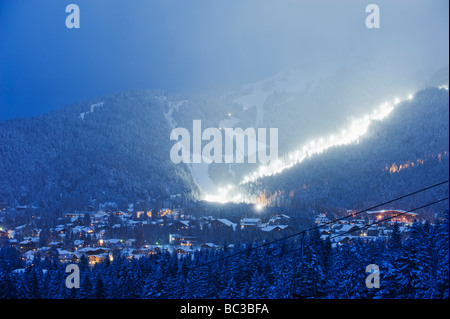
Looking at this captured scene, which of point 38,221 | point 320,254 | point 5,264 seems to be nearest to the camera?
point 320,254

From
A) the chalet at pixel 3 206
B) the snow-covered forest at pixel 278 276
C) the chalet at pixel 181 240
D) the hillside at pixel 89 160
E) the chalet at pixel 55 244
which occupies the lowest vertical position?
the snow-covered forest at pixel 278 276

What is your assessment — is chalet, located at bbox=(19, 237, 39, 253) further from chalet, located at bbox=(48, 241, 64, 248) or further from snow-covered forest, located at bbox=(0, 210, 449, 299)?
snow-covered forest, located at bbox=(0, 210, 449, 299)

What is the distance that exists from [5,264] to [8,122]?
10259 cm

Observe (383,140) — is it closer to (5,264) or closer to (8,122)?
(5,264)

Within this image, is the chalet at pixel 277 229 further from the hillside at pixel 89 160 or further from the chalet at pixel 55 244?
the hillside at pixel 89 160

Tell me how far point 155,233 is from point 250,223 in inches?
564

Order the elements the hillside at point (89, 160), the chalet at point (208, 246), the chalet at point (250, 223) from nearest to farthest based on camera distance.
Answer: the chalet at point (208, 246), the chalet at point (250, 223), the hillside at point (89, 160)

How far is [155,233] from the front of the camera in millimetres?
65625

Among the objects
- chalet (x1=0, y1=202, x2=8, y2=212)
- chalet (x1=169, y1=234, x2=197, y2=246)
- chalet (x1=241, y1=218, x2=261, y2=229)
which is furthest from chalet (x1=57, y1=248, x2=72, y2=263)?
chalet (x1=0, y1=202, x2=8, y2=212)

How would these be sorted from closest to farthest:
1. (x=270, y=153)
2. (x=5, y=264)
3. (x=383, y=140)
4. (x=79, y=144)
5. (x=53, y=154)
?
(x=5, y=264)
(x=383, y=140)
(x=53, y=154)
(x=79, y=144)
(x=270, y=153)

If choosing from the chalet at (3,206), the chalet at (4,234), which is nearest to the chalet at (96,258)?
the chalet at (4,234)

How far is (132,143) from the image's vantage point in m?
133

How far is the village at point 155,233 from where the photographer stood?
5412 centimetres

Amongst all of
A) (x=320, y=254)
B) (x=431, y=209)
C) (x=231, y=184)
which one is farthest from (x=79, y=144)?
(x=320, y=254)
